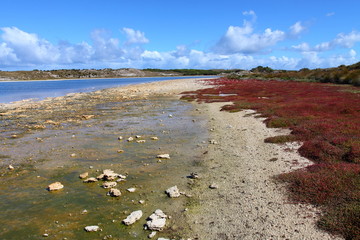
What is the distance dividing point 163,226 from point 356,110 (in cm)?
2417

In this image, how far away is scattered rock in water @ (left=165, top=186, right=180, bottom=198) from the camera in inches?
414

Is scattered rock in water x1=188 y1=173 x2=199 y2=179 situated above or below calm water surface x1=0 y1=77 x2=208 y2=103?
above

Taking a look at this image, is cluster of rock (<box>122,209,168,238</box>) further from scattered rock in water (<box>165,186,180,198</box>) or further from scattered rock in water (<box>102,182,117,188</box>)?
scattered rock in water (<box>102,182,117,188</box>)

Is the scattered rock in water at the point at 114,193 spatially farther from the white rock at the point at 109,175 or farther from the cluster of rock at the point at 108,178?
the white rock at the point at 109,175

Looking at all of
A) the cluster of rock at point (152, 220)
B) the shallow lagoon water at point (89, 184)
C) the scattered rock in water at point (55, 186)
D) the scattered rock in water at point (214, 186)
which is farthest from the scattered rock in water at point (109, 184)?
the scattered rock in water at point (214, 186)

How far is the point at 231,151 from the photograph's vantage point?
16.1 m

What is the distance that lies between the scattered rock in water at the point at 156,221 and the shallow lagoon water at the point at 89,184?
205mm

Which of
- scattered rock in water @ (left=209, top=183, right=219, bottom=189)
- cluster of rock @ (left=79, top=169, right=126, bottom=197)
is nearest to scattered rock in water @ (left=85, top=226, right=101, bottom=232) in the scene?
cluster of rock @ (left=79, top=169, right=126, bottom=197)

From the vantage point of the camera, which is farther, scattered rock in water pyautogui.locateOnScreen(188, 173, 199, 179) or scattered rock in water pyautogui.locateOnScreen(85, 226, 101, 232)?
scattered rock in water pyautogui.locateOnScreen(188, 173, 199, 179)

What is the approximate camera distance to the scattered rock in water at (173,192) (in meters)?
10.5

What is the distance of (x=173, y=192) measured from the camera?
10.6 m

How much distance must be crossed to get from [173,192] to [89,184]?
4.10 metres

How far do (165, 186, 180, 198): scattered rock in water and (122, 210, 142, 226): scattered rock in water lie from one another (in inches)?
68.4

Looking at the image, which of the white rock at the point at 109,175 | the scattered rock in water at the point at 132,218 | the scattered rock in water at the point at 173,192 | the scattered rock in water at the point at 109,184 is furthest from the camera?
the white rock at the point at 109,175
